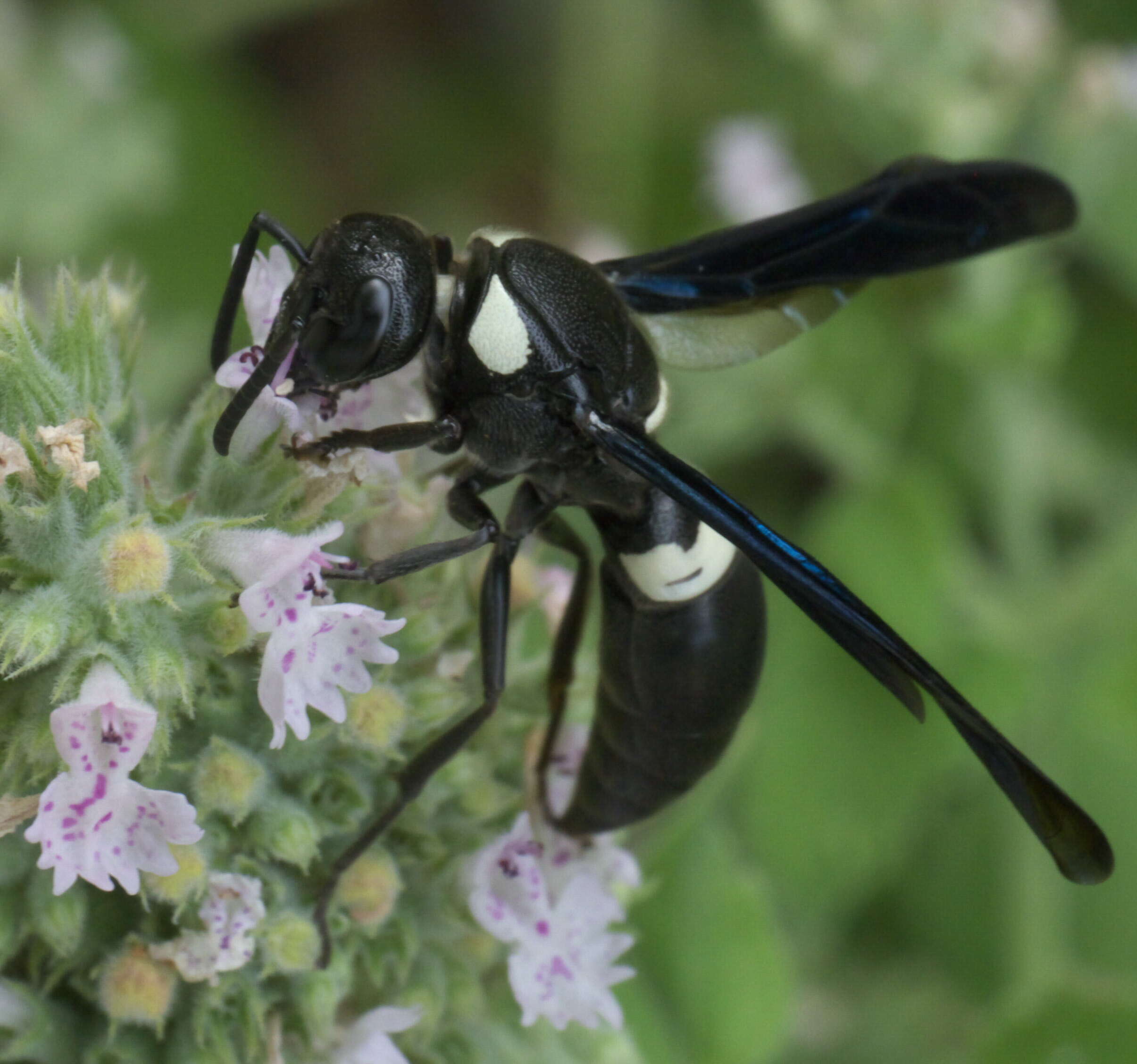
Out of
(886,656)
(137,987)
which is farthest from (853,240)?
(137,987)

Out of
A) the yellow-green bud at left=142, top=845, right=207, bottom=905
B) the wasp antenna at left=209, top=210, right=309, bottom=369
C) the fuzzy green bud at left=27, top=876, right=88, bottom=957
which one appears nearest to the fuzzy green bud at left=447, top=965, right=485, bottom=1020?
the yellow-green bud at left=142, top=845, right=207, bottom=905

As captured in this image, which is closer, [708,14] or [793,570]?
[793,570]

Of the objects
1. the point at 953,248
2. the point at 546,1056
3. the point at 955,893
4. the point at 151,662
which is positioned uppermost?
the point at 953,248

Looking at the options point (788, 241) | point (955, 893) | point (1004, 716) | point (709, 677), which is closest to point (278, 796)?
point (709, 677)

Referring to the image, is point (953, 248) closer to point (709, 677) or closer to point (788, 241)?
point (788, 241)

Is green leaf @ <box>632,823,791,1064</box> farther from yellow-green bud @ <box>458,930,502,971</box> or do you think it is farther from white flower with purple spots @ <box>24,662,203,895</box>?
white flower with purple spots @ <box>24,662,203,895</box>

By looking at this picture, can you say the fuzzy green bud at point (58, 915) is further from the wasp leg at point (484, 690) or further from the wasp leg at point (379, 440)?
the wasp leg at point (379, 440)

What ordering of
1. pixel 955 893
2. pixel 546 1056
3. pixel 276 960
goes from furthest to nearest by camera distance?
pixel 955 893 < pixel 546 1056 < pixel 276 960
